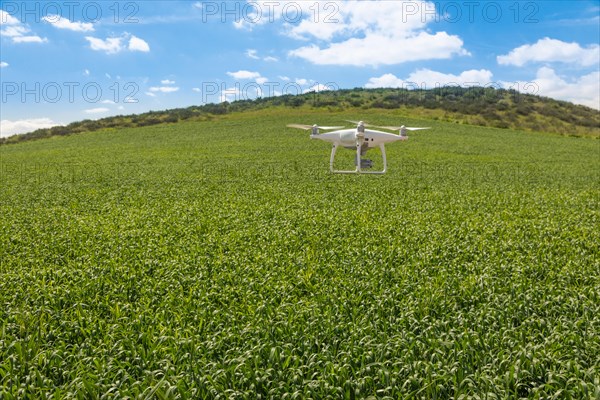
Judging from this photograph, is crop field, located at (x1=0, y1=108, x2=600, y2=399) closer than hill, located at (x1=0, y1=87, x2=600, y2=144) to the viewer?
Yes

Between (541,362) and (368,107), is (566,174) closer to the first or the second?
(541,362)

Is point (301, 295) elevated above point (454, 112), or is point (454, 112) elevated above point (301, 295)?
point (454, 112)

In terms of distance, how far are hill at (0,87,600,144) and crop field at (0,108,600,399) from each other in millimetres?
79310

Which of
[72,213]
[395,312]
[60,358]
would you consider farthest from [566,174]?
[60,358]

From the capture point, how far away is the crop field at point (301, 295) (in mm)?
6188

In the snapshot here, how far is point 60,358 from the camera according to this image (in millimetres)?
6805

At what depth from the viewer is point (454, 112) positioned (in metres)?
103

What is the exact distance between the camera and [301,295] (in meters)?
9.65

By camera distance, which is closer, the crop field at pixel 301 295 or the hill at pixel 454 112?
the crop field at pixel 301 295

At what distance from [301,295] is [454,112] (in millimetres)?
103194

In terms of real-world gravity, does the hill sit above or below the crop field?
above

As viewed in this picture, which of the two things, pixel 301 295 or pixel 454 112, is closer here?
pixel 301 295

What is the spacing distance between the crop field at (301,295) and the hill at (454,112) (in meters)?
79.3

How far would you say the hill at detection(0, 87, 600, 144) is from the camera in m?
94.5
